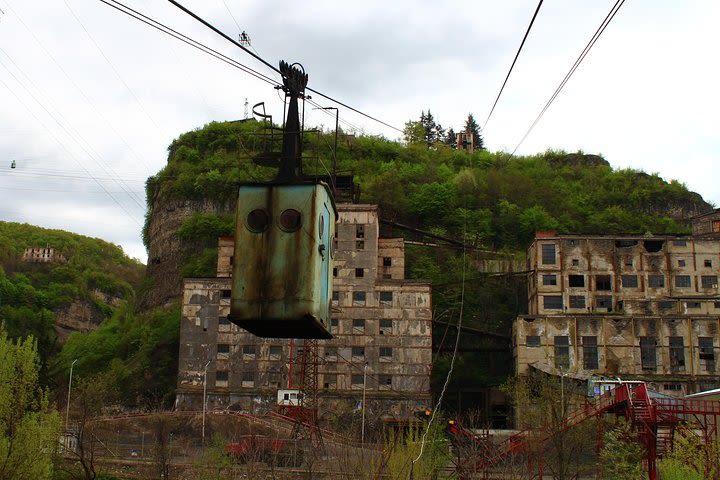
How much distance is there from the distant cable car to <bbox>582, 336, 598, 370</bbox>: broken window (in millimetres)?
50701

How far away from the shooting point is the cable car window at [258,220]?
28.7 ft

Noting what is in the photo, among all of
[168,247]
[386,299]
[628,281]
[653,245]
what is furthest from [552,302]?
[168,247]

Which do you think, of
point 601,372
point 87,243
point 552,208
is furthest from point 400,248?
point 87,243

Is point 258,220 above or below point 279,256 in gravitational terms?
above

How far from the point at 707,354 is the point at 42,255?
9909 centimetres

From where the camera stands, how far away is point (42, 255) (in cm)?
12406

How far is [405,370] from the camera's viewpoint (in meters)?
58.0

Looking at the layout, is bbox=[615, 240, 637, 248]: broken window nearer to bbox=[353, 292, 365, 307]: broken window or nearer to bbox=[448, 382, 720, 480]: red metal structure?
bbox=[353, 292, 365, 307]: broken window

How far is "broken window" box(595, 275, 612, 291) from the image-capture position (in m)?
62.5

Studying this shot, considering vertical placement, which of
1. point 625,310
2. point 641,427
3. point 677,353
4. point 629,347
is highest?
point 625,310

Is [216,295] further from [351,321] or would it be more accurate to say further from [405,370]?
[405,370]

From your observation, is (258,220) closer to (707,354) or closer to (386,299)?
(386,299)

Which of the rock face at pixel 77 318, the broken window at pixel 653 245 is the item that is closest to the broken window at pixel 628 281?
the broken window at pixel 653 245

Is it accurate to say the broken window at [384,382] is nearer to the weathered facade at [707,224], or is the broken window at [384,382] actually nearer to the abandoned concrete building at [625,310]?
the abandoned concrete building at [625,310]
